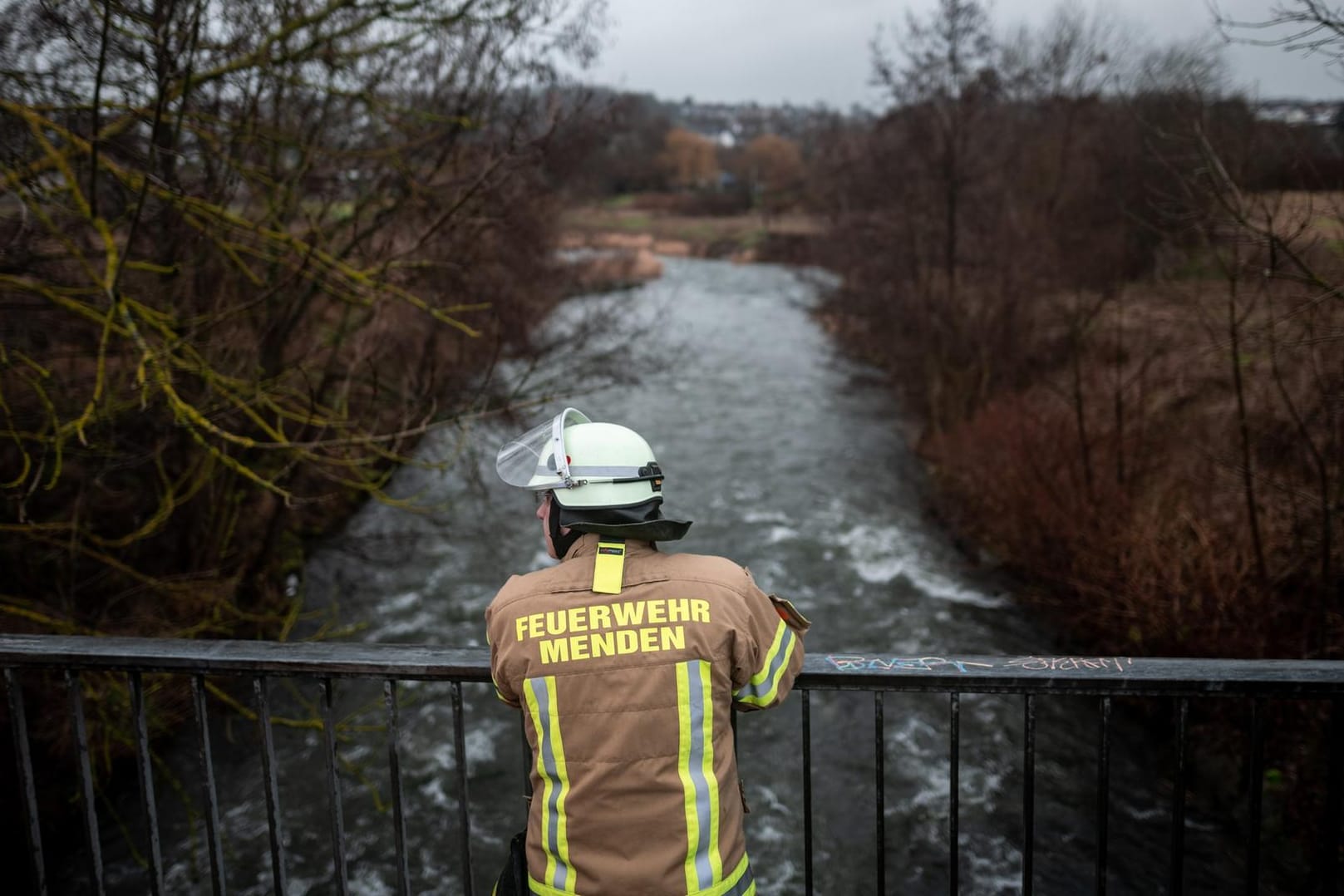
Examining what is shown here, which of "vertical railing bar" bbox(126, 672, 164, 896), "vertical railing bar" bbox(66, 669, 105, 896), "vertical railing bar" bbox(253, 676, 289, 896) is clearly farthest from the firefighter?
"vertical railing bar" bbox(66, 669, 105, 896)

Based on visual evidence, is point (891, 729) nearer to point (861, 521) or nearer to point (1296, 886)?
point (1296, 886)

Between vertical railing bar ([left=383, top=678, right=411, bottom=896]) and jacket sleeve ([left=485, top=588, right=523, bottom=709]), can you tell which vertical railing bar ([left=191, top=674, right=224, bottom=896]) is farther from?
jacket sleeve ([left=485, top=588, right=523, bottom=709])

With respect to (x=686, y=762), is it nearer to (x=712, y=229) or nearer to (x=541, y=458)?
(x=541, y=458)

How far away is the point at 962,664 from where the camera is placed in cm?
233

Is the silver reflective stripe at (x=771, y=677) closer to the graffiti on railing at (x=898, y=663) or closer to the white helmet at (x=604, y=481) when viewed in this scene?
the graffiti on railing at (x=898, y=663)

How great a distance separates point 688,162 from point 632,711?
81.3 meters

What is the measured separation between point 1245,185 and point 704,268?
39.9 metres

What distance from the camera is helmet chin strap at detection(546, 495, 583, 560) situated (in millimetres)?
2234

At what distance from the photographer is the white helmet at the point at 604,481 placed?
2195 millimetres

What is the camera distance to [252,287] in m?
10.5

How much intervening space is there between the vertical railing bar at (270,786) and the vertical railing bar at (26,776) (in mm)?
577

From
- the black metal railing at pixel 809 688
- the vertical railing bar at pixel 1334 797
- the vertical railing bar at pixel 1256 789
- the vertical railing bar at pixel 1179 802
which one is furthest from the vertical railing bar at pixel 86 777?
the vertical railing bar at pixel 1334 797

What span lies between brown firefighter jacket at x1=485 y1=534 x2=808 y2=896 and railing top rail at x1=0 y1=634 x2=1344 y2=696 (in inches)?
12.1

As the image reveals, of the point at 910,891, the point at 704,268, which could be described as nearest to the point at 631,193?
the point at 704,268
